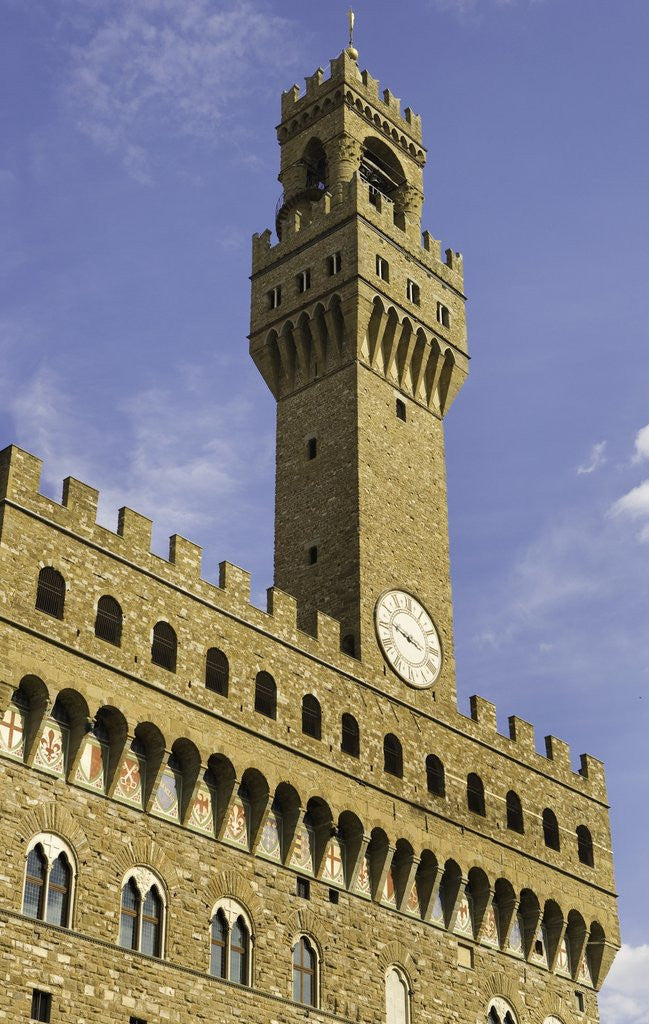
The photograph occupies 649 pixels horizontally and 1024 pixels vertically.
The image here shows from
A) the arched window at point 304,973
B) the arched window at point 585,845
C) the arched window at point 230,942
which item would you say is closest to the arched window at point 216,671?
the arched window at point 230,942

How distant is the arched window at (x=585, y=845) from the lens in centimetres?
4734

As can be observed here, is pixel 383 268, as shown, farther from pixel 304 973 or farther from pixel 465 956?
pixel 304 973

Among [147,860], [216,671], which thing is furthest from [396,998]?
[216,671]

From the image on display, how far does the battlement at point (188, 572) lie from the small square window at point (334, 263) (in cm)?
1312

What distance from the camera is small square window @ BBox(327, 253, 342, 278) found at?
49.2m

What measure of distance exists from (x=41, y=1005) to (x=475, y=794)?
1689cm

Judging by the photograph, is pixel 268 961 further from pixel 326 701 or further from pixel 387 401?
pixel 387 401

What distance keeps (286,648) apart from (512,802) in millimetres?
10176

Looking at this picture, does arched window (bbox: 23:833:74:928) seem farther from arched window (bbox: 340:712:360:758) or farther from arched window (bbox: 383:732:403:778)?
arched window (bbox: 383:732:403:778)

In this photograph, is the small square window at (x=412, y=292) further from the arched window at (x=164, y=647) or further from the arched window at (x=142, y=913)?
the arched window at (x=142, y=913)

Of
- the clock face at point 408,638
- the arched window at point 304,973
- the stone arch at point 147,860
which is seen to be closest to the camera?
the stone arch at point 147,860

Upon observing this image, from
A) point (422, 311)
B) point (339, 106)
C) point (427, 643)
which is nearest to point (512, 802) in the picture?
point (427, 643)

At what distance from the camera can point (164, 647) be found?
119ft

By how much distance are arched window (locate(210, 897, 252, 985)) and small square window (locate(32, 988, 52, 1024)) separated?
4.93 meters
